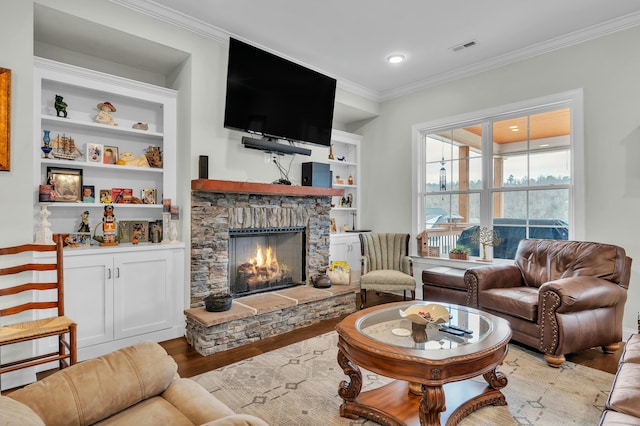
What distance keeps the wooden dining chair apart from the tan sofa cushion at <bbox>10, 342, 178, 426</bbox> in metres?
1.19

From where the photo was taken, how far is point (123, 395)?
1.24 meters

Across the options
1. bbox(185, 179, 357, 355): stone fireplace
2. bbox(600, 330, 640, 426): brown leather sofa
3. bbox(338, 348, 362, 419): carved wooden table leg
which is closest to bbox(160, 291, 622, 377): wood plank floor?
bbox(185, 179, 357, 355): stone fireplace

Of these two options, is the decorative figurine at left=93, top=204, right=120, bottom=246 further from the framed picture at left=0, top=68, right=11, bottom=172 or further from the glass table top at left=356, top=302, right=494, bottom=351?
the glass table top at left=356, top=302, right=494, bottom=351

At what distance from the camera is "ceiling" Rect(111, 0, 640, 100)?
10.0ft

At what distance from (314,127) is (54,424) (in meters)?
3.57

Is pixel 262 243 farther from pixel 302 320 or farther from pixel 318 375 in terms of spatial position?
pixel 318 375

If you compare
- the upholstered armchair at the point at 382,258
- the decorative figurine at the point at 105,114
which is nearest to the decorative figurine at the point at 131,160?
the decorative figurine at the point at 105,114

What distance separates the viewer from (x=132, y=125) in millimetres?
3494

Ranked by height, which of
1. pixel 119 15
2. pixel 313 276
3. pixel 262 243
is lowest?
pixel 313 276

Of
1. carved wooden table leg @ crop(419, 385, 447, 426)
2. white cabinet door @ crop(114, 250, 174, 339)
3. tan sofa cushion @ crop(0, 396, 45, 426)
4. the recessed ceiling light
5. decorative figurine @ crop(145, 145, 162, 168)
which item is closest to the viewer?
tan sofa cushion @ crop(0, 396, 45, 426)

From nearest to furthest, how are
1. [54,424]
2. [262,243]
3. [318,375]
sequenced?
[54,424], [318,375], [262,243]

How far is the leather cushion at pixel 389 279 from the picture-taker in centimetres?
421

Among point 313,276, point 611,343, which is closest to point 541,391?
point 611,343

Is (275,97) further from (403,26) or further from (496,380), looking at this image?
(496,380)
